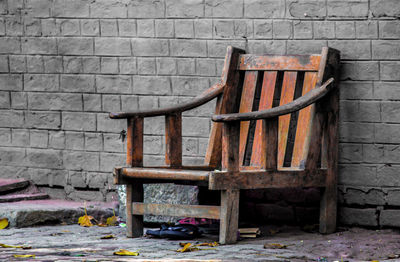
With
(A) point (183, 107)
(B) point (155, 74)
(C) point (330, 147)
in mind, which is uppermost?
(B) point (155, 74)

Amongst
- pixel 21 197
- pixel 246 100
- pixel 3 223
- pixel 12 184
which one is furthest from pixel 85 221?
pixel 246 100

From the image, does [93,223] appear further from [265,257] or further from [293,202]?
[265,257]

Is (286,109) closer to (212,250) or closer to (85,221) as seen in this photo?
(212,250)

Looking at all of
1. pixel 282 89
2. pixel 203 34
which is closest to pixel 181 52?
pixel 203 34

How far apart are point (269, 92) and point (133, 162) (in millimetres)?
1077

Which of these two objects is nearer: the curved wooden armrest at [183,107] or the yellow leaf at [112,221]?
the curved wooden armrest at [183,107]

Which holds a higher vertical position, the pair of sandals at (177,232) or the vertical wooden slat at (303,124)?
the vertical wooden slat at (303,124)

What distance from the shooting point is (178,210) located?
4.80m

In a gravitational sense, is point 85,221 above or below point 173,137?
below

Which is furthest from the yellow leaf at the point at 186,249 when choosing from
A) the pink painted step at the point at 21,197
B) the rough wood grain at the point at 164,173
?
the pink painted step at the point at 21,197

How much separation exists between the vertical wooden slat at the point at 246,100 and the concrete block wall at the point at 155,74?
23 cm

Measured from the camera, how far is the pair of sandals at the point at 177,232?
495 centimetres

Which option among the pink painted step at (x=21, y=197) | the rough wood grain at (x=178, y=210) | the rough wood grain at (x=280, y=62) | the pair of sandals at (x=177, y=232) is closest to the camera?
the rough wood grain at (x=178, y=210)

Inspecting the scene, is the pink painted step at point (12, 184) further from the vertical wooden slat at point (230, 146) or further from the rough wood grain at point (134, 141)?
the vertical wooden slat at point (230, 146)
